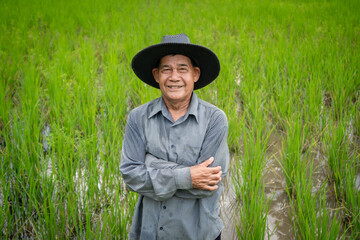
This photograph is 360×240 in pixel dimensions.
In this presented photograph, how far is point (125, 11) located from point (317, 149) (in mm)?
5871

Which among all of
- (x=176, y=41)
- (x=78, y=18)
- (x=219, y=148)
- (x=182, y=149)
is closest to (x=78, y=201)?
(x=182, y=149)

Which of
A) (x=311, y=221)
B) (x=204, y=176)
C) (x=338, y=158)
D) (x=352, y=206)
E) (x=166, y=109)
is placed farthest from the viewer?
(x=338, y=158)

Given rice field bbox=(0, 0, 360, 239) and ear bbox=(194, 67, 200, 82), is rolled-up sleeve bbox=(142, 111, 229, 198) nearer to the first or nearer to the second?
ear bbox=(194, 67, 200, 82)

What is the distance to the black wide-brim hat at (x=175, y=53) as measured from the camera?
1123 millimetres

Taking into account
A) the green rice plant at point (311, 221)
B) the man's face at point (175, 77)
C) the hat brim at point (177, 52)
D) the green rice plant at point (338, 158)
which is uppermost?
the hat brim at point (177, 52)

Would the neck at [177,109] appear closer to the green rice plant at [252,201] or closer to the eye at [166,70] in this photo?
the eye at [166,70]

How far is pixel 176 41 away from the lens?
1.12 metres

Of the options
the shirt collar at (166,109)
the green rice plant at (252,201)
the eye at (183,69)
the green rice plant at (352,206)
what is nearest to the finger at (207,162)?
the shirt collar at (166,109)

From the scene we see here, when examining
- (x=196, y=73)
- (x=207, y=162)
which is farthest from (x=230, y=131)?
(x=207, y=162)

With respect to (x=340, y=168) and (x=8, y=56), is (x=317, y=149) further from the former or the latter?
(x=8, y=56)

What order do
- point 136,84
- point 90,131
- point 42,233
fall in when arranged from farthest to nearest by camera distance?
point 136,84
point 90,131
point 42,233

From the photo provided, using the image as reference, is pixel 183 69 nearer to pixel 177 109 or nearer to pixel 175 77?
pixel 175 77

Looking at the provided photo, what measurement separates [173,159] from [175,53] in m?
0.44

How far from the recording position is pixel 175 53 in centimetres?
117
